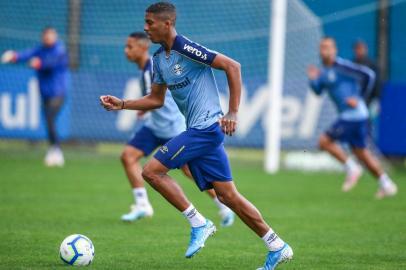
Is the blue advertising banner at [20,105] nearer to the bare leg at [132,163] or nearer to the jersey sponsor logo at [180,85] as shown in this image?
the bare leg at [132,163]

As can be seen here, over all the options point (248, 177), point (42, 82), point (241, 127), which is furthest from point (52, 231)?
point (241, 127)

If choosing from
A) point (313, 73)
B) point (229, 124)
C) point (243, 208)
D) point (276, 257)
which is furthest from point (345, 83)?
point (229, 124)

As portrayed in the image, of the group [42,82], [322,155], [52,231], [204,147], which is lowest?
[322,155]

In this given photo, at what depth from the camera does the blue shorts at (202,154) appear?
7.75 m

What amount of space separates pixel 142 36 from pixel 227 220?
8.16 feet

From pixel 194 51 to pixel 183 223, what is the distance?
382cm

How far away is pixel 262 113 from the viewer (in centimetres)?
2055

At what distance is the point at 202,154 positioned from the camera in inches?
306

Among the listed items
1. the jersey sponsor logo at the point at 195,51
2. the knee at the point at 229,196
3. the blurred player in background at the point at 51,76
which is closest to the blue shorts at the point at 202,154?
the knee at the point at 229,196

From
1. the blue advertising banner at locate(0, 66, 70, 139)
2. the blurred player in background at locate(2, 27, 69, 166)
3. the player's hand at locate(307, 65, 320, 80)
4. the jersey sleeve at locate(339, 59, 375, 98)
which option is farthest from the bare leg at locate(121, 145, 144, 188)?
the blue advertising banner at locate(0, 66, 70, 139)

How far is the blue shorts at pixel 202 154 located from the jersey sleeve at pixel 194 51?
1.94 ft

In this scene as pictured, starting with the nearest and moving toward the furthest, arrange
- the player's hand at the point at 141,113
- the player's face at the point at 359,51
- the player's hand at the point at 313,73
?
the player's hand at the point at 141,113
the player's hand at the point at 313,73
the player's face at the point at 359,51

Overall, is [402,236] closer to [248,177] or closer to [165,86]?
[165,86]

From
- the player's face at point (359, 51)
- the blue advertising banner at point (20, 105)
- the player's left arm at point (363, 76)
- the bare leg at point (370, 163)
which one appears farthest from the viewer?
the blue advertising banner at point (20, 105)
